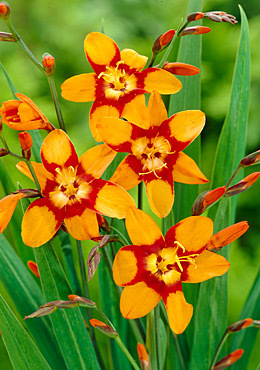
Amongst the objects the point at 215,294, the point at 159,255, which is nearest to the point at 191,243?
the point at 159,255

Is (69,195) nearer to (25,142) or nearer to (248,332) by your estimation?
(25,142)

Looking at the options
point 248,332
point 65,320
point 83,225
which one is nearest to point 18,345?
point 65,320

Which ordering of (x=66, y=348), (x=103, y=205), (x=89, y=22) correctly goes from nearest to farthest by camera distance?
(x=103, y=205) → (x=66, y=348) → (x=89, y=22)

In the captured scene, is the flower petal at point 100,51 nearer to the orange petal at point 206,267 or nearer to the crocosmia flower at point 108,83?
the crocosmia flower at point 108,83

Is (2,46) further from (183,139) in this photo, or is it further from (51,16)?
(183,139)

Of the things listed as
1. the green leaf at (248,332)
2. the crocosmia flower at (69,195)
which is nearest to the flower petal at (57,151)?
the crocosmia flower at (69,195)

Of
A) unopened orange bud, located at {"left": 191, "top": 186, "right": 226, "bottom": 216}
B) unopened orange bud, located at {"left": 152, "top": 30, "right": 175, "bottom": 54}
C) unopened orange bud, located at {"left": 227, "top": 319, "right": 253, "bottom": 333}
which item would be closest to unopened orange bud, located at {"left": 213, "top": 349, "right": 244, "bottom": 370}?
unopened orange bud, located at {"left": 227, "top": 319, "right": 253, "bottom": 333}

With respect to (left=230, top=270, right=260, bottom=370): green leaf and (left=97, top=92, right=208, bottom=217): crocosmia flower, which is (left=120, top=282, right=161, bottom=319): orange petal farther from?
(left=230, top=270, right=260, bottom=370): green leaf
